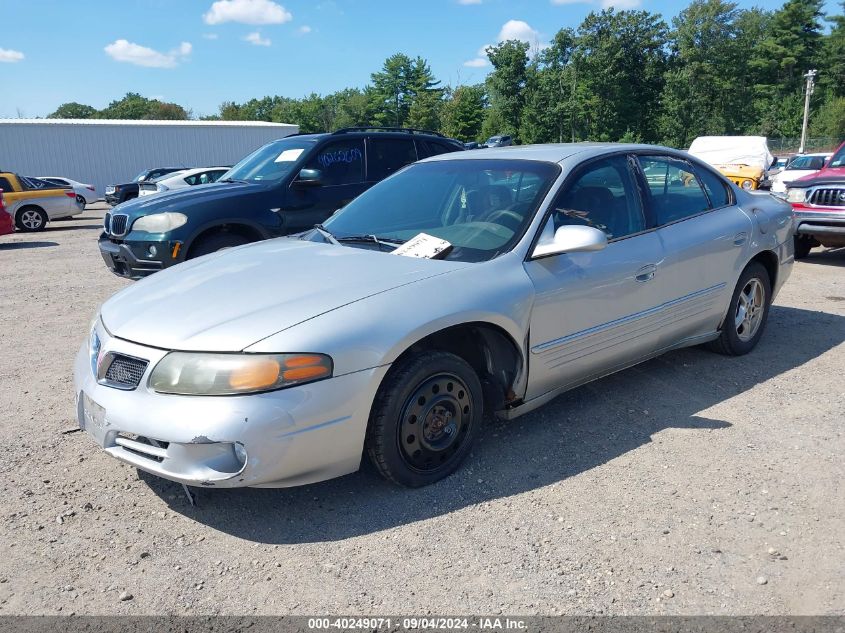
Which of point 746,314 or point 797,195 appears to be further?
point 797,195

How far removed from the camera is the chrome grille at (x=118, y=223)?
23.3ft

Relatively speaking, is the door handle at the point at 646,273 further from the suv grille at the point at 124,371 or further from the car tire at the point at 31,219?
the car tire at the point at 31,219

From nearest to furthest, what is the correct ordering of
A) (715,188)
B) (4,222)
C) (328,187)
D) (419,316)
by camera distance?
(419,316)
(715,188)
(328,187)
(4,222)

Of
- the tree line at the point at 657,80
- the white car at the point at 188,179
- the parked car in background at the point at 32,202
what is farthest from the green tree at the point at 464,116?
the parked car in background at the point at 32,202

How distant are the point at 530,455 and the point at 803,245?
27.0 ft

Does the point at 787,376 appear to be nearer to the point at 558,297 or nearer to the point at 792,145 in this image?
the point at 558,297

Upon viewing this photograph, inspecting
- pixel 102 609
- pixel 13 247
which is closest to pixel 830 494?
pixel 102 609

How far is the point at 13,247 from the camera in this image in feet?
47.7

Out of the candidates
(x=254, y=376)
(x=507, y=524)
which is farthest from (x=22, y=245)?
(x=507, y=524)

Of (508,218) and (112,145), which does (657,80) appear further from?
(508,218)

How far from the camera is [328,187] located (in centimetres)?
771

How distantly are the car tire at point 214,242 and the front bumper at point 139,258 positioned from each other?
0.77ft

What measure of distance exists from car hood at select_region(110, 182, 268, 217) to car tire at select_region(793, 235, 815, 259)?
7.47 m

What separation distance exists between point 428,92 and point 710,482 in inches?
3197
